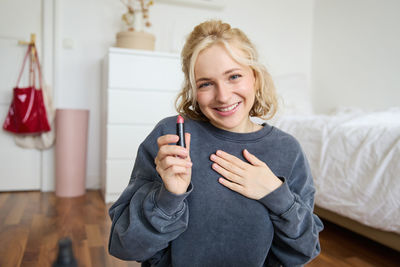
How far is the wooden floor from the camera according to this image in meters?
1.46

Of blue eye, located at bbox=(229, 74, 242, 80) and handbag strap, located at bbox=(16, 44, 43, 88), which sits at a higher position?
handbag strap, located at bbox=(16, 44, 43, 88)

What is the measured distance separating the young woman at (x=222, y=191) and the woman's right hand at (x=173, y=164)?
0.03 ft

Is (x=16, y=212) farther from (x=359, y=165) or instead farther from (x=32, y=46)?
(x=359, y=165)

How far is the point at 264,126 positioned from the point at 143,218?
0.41 metres

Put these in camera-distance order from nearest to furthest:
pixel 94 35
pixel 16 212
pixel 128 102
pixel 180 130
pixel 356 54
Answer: pixel 180 130 → pixel 16 212 → pixel 128 102 → pixel 94 35 → pixel 356 54

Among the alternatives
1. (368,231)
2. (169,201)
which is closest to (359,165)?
(368,231)

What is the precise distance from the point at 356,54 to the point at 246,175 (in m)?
2.61

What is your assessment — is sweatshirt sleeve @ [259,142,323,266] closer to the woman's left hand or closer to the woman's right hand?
the woman's left hand

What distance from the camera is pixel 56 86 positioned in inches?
104

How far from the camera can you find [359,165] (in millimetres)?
1586

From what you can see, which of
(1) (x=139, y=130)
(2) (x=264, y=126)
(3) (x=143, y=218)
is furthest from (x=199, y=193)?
(1) (x=139, y=130)

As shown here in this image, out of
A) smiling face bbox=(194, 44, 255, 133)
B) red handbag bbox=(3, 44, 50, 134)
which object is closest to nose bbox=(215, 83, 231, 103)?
smiling face bbox=(194, 44, 255, 133)

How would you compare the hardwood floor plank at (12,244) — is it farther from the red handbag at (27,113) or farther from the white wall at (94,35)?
the white wall at (94,35)

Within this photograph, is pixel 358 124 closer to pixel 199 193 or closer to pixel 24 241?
pixel 199 193
